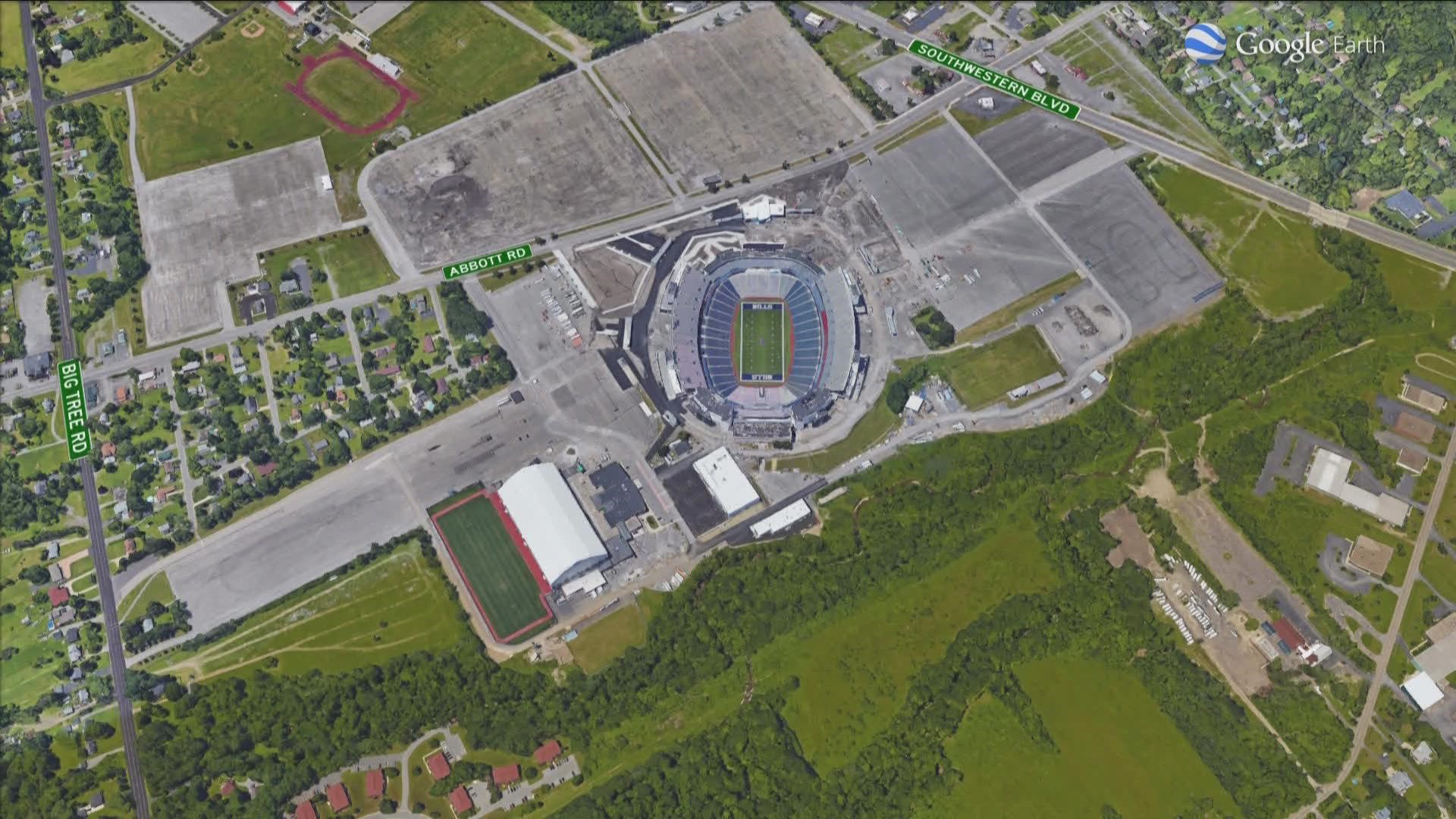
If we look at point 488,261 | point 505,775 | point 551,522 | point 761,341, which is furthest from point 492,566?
point 761,341

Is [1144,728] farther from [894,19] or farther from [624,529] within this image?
[894,19]

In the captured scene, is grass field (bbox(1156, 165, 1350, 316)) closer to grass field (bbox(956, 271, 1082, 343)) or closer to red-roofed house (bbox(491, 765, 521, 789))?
grass field (bbox(956, 271, 1082, 343))

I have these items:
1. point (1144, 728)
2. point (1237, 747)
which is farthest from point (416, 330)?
point (1237, 747)

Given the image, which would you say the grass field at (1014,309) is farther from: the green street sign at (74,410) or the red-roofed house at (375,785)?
the green street sign at (74,410)

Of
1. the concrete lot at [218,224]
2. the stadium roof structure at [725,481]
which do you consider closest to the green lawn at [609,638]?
the stadium roof structure at [725,481]

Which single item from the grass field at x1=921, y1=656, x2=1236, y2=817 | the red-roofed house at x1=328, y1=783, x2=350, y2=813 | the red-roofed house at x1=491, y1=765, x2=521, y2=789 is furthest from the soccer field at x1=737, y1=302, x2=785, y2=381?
the red-roofed house at x1=328, y1=783, x2=350, y2=813

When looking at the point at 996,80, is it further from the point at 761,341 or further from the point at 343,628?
the point at 343,628
